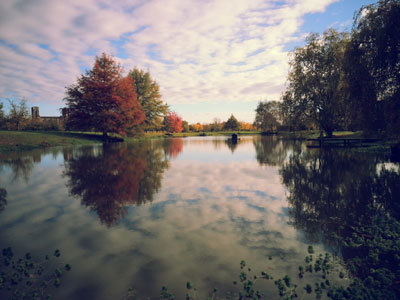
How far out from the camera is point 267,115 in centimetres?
11588

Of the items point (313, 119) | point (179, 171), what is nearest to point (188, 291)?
point (179, 171)

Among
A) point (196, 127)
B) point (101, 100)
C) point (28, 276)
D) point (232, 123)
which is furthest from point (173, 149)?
point (196, 127)

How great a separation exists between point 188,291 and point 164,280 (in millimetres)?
474

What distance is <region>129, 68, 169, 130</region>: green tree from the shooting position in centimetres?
5766

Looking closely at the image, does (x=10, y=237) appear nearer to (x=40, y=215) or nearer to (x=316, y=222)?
(x=40, y=215)

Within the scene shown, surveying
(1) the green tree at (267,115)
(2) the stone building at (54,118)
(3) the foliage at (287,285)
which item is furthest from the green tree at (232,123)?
(3) the foliage at (287,285)

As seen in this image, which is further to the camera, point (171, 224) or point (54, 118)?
point (54, 118)

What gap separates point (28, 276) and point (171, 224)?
3.08m

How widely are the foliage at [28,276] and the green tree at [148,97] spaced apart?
5366 centimetres

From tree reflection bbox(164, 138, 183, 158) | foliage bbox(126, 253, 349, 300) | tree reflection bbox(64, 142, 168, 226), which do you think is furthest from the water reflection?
tree reflection bbox(164, 138, 183, 158)

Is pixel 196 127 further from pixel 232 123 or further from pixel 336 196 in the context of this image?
pixel 336 196

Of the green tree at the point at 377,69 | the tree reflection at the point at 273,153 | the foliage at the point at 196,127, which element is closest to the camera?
the green tree at the point at 377,69

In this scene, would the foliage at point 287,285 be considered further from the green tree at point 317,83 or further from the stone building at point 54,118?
the stone building at point 54,118

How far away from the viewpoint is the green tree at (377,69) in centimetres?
1384
